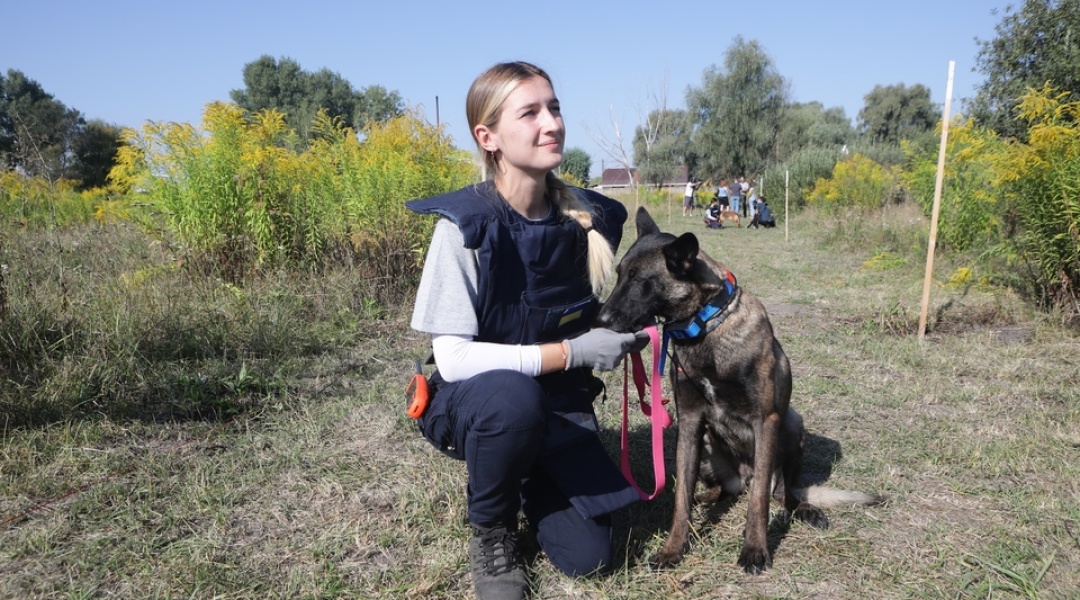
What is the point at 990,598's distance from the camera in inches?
78.5

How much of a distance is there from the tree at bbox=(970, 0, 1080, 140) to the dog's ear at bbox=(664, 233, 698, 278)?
1030 cm

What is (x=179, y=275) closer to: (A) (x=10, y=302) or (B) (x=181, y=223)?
(B) (x=181, y=223)

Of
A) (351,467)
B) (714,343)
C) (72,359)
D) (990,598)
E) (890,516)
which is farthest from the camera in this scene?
(72,359)

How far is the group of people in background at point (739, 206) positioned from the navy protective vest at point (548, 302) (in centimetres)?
1872

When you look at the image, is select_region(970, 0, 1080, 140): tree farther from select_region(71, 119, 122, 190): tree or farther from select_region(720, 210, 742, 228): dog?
select_region(71, 119, 122, 190): tree

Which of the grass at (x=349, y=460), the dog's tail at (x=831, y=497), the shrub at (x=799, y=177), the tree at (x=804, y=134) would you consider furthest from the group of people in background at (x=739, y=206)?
the dog's tail at (x=831, y=497)

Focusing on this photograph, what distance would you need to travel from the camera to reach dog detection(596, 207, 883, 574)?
7.31ft

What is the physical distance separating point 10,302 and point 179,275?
163cm

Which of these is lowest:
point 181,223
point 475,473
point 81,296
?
point 475,473

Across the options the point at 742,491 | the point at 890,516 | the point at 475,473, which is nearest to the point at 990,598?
the point at 890,516

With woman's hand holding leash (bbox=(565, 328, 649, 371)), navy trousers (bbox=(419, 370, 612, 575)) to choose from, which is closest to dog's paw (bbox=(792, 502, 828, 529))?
navy trousers (bbox=(419, 370, 612, 575))

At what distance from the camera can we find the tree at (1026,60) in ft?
33.0

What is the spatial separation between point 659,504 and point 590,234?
1194mm

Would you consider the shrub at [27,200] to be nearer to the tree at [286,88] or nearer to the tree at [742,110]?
the tree at [742,110]
